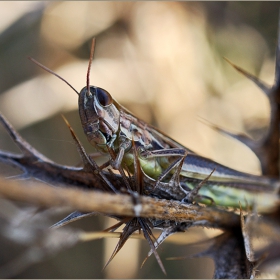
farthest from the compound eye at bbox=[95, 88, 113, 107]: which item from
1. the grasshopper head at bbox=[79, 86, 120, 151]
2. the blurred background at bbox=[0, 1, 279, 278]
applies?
the blurred background at bbox=[0, 1, 279, 278]

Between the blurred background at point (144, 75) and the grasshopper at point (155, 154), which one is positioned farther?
the blurred background at point (144, 75)

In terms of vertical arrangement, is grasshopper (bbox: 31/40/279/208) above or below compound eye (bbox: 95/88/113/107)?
below

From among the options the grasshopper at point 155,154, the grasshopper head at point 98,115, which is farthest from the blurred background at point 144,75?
the grasshopper head at point 98,115

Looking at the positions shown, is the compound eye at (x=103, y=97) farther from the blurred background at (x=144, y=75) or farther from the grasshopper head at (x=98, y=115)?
the blurred background at (x=144, y=75)

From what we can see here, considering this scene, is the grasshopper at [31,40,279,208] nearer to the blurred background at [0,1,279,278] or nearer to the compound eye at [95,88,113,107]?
the compound eye at [95,88,113,107]

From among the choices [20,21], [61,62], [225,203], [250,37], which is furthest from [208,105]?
[20,21]

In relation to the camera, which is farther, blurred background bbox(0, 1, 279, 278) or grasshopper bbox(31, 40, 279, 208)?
blurred background bbox(0, 1, 279, 278)

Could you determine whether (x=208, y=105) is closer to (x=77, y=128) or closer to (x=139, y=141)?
(x=77, y=128)

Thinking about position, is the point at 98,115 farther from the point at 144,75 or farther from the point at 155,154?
the point at 144,75
